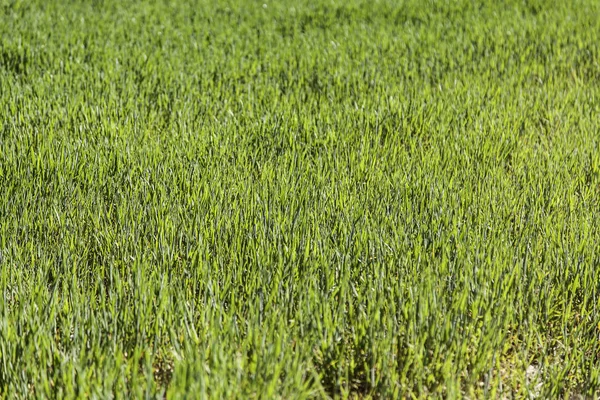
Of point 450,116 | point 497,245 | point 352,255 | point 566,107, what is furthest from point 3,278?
point 566,107

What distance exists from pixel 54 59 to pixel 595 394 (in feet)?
12.6

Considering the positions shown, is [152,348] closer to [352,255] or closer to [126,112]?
[352,255]

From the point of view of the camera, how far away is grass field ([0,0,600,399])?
6.36ft

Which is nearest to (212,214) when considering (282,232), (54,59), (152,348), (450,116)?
(282,232)

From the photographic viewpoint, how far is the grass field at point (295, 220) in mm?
1938

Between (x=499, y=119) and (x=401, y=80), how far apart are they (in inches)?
33.0

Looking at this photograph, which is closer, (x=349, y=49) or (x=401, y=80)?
(x=401, y=80)

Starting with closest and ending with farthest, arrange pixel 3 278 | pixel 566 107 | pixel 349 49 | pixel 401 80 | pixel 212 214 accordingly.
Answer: pixel 3 278 < pixel 212 214 < pixel 566 107 < pixel 401 80 < pixel 349 49

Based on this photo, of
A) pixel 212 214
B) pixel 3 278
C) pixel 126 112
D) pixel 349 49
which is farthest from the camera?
pixel 349 49

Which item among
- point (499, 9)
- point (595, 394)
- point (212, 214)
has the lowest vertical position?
point (595, 394)

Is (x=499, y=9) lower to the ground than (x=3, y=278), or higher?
higher

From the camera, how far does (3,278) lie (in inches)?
86.1

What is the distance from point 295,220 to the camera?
2.58 meters

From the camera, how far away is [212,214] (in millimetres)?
2666
